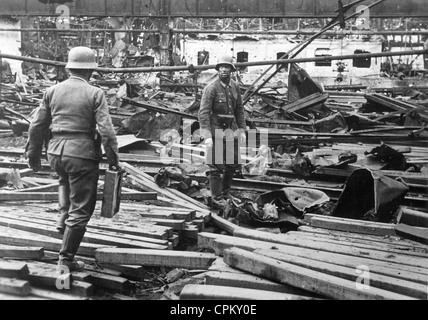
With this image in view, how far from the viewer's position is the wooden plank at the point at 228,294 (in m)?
3.75

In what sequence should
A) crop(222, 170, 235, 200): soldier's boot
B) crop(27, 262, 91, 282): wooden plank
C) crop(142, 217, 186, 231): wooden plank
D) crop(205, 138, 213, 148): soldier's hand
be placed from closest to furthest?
crop(27, 262, 91, 282): wooden plank < crop(142, 217, 186, 231): wooden plank < crop(205, 138, 213, 148): soldier's hand < crop(222, 170, 235, 200): soldier's boot

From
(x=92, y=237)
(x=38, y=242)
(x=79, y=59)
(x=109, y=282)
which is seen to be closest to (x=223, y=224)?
(x=92, y=237)

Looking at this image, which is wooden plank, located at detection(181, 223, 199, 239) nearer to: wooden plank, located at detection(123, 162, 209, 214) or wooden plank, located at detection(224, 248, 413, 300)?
wooden plank, located at detection(123, 162, 209, 214)

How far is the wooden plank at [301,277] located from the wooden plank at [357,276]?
5.8 inches

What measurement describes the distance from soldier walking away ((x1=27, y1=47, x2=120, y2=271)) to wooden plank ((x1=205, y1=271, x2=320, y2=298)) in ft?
3.96

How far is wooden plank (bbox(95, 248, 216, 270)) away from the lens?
4.67m

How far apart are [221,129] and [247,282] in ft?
12.3

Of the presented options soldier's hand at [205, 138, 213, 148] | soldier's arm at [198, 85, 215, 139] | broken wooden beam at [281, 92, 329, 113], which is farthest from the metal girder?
soldier's hand at [205, 138, 213, 148]

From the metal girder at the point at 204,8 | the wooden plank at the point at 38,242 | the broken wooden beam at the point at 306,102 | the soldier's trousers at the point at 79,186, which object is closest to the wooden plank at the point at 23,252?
the wooden plank at the point at 38,242

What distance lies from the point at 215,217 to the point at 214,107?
6.19 feet

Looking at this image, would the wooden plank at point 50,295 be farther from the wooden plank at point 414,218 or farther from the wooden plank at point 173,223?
the wooden plank at point 414,218

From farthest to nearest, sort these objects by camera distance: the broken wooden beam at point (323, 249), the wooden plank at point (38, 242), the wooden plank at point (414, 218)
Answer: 1. the wooden plank at point (414, 218)
2. the wooden plank at point (38, 242)
3. the broken wooden beam at point (323, 249)

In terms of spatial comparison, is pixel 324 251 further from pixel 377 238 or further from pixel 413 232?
pixel 413 232
